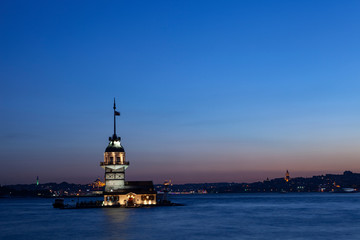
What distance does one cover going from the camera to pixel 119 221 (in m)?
69.4

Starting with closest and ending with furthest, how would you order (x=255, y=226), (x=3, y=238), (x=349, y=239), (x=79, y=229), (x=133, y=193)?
(x=349, y=239), (x=3, y=238), (x=79, y=229), (x=255, y=226), (x=133, y=193)

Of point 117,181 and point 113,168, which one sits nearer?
point 113,168

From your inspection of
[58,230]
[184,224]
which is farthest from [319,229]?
[58,230]

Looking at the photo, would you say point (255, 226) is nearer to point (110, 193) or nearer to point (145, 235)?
point (145, 235)

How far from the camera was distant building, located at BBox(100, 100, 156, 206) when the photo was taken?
9769 centimetres

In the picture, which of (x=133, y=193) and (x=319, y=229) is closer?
(x=319, y=229)

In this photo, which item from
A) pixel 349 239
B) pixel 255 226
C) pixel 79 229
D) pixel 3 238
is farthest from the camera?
pixel 255 226

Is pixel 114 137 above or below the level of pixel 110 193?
above

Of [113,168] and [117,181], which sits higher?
[113,168]

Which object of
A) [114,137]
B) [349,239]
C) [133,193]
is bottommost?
[349,239]

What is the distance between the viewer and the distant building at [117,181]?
9769 cm

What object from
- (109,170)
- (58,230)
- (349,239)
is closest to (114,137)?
(109,170)

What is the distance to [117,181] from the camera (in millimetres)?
98312

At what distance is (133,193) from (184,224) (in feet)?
102
